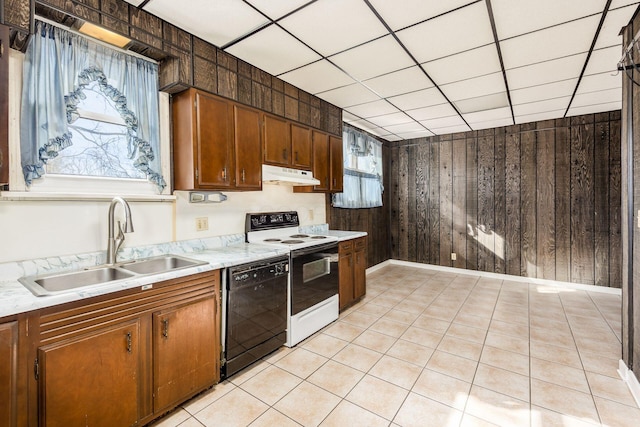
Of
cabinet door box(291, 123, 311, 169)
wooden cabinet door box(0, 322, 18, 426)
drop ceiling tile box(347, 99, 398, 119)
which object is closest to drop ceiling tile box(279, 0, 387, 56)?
cabinet door box(291, 123, 311, 169)

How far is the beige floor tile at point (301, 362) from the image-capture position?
2381 millimetres

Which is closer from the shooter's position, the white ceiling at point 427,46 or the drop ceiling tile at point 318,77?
the white ceiling at point 427,46

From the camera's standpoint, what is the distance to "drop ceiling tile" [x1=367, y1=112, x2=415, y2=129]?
435 cm

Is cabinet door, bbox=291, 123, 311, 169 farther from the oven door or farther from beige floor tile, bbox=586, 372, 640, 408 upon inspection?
beige floor tile, bbox=586, 372, 640, 408

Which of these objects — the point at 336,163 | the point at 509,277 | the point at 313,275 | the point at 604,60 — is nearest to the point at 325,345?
the point at 313,275

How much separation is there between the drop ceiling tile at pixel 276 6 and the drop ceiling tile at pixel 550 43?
5.50ft

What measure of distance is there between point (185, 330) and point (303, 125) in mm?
2396

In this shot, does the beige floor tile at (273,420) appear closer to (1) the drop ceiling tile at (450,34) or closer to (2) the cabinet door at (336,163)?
(2) the cabinet door at (336,163)

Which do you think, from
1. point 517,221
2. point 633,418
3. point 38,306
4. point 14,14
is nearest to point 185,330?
point 38,306

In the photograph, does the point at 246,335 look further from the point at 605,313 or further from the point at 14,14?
the point at 605,313

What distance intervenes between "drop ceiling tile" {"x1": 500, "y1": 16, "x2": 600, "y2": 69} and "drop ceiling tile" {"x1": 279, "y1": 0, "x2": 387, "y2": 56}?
3.72 feet

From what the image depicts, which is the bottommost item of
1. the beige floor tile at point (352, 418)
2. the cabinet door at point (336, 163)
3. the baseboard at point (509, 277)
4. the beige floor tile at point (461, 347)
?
the beige floor tile at point (352, 418)

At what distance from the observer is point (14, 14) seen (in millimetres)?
1440

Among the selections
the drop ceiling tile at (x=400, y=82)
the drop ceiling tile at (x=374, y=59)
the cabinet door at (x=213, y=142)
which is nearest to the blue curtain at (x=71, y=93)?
the cabinet door at (x=213, y=142)
